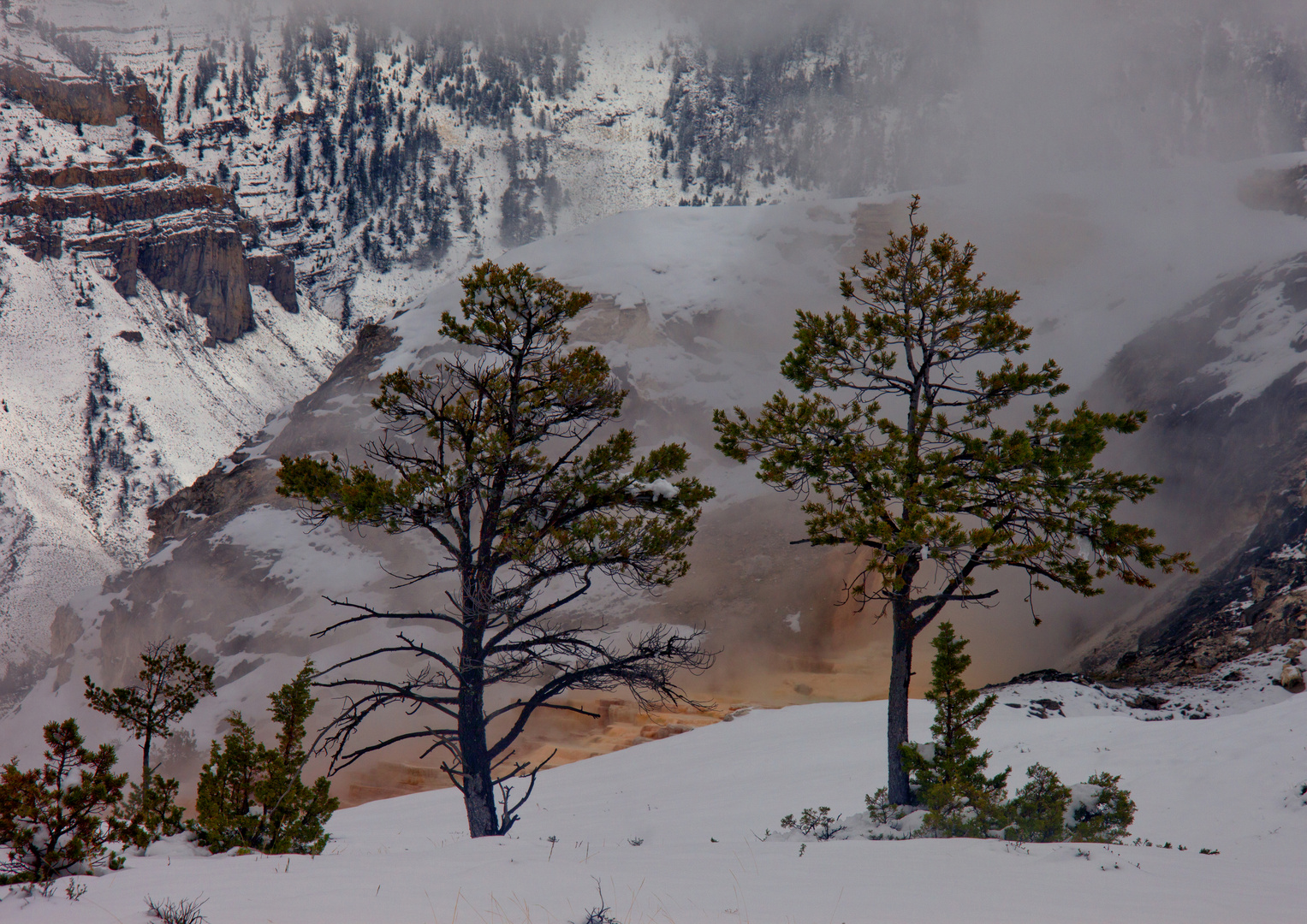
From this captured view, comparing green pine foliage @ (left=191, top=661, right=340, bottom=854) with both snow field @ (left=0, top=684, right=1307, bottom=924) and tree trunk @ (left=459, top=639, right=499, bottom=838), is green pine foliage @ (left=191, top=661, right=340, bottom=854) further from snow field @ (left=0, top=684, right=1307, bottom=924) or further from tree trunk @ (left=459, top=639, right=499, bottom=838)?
tree trunk @ (left=459, top=639, right=499, bottom=838)

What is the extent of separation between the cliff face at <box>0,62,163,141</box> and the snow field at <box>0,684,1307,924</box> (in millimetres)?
177582

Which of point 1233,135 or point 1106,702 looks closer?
point 1106,702

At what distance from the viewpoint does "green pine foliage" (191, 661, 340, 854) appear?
→ 8117mm

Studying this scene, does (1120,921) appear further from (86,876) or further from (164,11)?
(164,11)

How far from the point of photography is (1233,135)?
133 metres

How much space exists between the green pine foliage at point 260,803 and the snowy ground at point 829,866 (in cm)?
48

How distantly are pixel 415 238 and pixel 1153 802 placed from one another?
527 feet

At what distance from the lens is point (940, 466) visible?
8.97 meters

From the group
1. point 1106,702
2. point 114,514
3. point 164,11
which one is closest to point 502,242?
point 114,514

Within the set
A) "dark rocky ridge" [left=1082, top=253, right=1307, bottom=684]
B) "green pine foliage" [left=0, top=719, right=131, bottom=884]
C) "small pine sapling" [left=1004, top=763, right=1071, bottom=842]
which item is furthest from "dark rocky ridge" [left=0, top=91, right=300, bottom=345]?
"small pine sapling" [left=1004, top=763, right=1071, bottom=842]

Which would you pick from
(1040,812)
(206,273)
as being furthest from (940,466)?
(206,273)

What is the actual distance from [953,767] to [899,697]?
1.28m

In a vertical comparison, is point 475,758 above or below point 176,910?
above

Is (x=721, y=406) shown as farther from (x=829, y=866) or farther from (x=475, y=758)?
(x=829, y=866)
